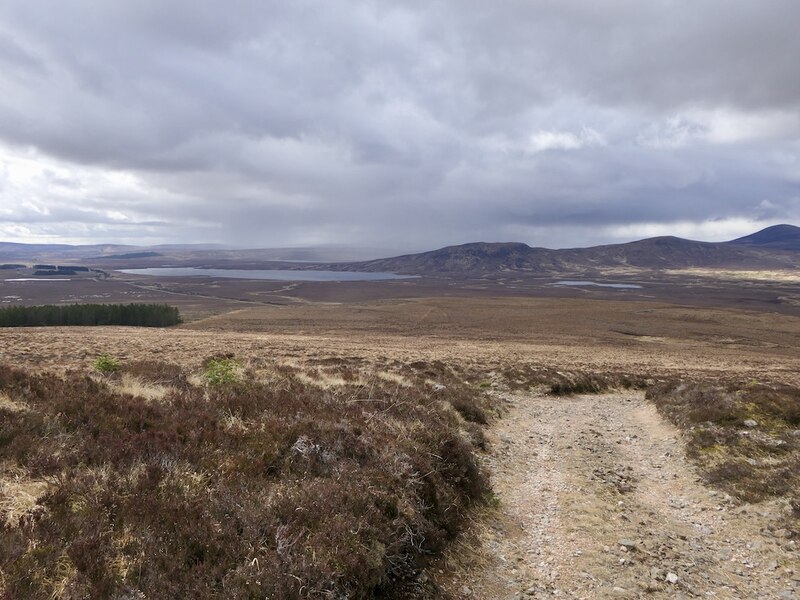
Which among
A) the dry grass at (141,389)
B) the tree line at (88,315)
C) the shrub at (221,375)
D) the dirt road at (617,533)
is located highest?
the dry grass at (141,389)

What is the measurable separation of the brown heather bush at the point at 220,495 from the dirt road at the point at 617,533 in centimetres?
108

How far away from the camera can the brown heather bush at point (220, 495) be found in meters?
4.59

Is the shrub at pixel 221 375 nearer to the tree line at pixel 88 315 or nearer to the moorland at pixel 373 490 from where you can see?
the moorland at pixel 373 490

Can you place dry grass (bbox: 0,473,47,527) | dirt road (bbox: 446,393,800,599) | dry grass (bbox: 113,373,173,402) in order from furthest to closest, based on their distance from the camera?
dry grass (bbox: 113,373,173,402)
dirt road (bbox: 446,393,800,599)
dry grass (bbox: 0,473,47,527)

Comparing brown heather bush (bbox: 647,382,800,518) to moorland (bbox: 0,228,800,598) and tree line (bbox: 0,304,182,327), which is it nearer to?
moorland (bbox: 0,228,800,598)

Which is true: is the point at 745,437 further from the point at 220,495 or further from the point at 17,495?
the point at 17,495

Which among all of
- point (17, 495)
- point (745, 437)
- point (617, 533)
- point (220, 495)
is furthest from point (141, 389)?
point (745, 437)

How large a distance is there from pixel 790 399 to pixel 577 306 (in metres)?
91.8

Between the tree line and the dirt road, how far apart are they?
240 ft

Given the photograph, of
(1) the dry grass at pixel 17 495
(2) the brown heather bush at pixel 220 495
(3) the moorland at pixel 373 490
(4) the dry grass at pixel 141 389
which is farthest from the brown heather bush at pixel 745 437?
(4) the dry grass at pixel 141 389

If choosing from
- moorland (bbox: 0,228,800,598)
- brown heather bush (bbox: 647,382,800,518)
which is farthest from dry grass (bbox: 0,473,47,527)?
brown heather bush (bbox: 647,382,800,518)

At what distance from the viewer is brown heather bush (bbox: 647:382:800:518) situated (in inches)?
385

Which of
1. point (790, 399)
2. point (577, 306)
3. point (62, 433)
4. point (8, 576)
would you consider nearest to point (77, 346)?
point (62, 433)

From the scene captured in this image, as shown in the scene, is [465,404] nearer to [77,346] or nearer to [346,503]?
[346,503]
